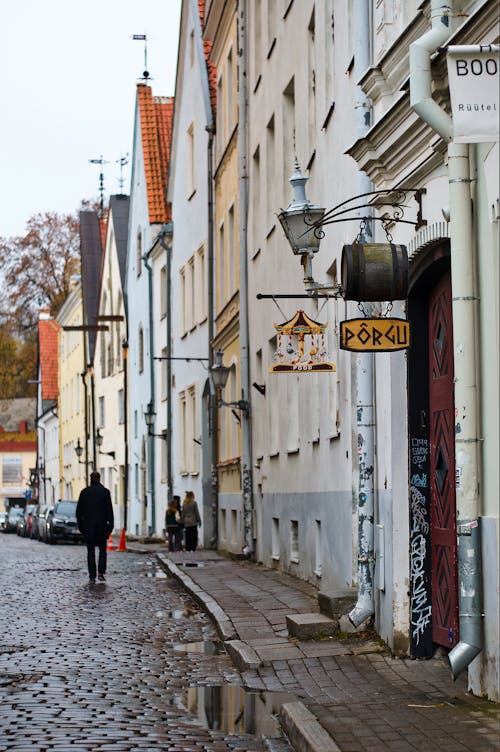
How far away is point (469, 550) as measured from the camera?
331 inches

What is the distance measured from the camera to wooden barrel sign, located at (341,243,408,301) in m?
10.1

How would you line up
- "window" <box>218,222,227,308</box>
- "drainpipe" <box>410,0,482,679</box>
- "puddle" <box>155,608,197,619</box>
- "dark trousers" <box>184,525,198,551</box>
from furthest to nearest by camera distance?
"dark trousers" <box>184,525,198,551</box>, "window" <box>218,222,227,308</box>, "puddle" <box>155,608,197,619</box>, "drainpipe" <box>410,0,482,679</box>

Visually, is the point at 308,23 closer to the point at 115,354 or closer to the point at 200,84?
the point at 200,84

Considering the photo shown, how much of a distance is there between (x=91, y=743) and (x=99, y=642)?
5370 millimetres

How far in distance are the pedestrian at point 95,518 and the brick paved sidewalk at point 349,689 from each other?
20.9ft

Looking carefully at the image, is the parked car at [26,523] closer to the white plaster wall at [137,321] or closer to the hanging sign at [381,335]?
the white plaster wall at [137,321]

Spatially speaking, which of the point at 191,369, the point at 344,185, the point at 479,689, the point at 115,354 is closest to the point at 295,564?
the point at 344,185

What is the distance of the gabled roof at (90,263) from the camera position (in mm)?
63406

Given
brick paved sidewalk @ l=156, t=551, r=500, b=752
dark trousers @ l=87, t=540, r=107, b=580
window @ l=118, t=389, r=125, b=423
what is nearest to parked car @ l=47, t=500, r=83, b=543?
window @ l=118, t=389, r=125, b=423

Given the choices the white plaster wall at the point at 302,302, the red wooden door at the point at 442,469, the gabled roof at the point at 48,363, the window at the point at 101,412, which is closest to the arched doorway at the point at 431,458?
the red wooden door at the point at 442,469

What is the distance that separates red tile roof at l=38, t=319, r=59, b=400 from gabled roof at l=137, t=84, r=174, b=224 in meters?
34.0

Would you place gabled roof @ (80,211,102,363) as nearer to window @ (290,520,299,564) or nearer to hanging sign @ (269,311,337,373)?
window @ (290,520,299,564)

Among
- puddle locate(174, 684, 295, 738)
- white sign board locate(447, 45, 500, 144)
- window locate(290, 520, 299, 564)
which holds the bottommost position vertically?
puddle locate(174, 684, 295, 738)

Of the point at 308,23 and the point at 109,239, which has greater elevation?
the point at 109,239
